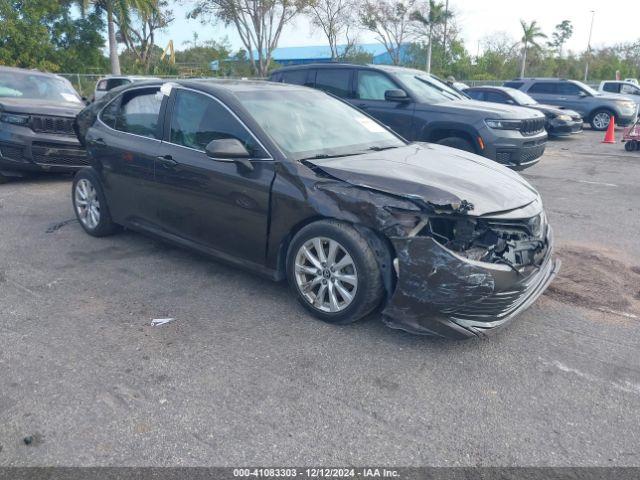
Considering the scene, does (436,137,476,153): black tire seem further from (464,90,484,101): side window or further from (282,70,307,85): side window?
(464,90,484,101): side window

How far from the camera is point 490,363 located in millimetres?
3490

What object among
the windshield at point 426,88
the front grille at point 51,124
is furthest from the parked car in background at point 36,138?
the windshield at point 426,88

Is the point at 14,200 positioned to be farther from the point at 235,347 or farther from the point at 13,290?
the point at 235,347

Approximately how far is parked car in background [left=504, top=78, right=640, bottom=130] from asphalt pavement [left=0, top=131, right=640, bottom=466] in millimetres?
15569

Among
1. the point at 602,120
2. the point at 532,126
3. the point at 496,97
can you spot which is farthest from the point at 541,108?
the point at 532,126

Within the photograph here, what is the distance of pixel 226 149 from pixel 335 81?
5834 mm

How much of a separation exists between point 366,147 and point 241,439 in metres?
2.80

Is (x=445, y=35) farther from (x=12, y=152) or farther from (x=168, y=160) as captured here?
(x=168, y=160)

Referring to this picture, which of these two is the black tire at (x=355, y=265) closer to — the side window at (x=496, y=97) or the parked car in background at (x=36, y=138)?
the parked car in background at (x=36, y=138)

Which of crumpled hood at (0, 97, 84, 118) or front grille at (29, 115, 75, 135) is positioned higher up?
crumpled hood at (0, 97, 84, 118)

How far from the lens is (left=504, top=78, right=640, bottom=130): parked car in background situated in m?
18.8

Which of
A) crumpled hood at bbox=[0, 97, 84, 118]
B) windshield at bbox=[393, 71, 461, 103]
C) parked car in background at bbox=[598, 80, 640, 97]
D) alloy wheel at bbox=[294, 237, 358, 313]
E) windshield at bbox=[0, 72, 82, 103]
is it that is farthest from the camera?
parked car in background at bbox=[598, 80, 640, 97]

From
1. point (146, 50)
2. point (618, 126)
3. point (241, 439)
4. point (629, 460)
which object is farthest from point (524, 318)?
point (146, 50)

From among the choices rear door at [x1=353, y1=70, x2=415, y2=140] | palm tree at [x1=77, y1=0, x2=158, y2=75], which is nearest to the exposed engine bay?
rear door at [x1=353, y1=70, x2=415, y2=140]
